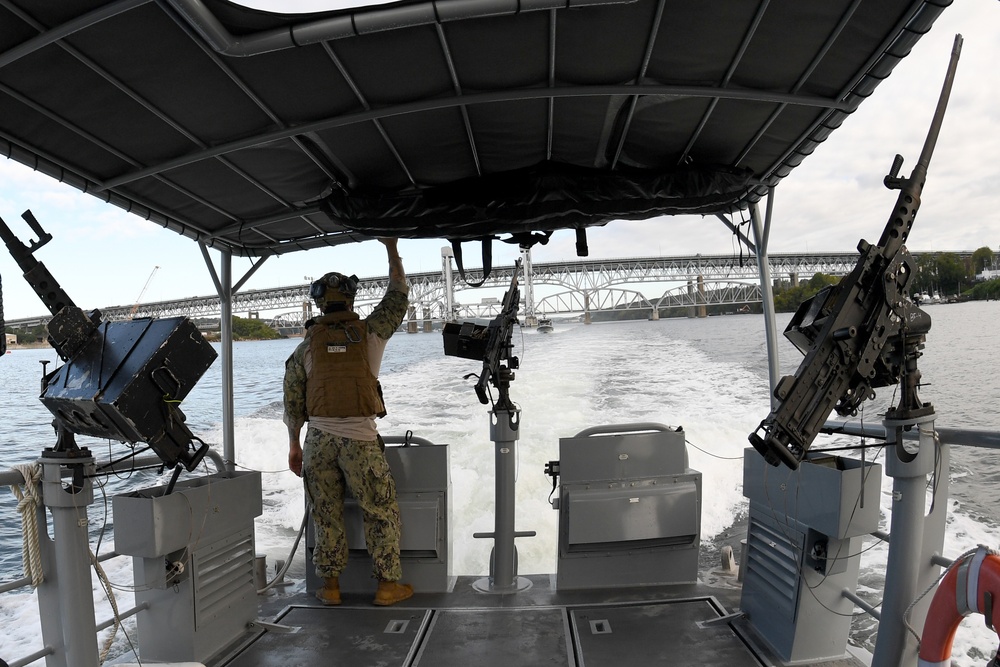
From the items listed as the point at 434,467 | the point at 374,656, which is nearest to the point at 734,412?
the point at 434,467

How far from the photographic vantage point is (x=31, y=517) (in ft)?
6.85

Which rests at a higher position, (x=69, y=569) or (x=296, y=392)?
(x=296, y=392)

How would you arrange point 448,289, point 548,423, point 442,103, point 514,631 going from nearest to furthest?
point 442,103
point 514,631
point 448,289
point 548,423

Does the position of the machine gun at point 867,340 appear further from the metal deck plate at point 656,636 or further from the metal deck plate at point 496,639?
the metal deck plate at point 496,639

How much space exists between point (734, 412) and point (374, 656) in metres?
11.0

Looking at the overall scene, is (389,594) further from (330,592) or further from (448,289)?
(448,289)

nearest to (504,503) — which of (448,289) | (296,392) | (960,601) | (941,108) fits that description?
(296,392)

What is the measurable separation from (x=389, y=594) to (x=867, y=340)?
279cm

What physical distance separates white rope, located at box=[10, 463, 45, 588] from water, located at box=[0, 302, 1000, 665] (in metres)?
0.20

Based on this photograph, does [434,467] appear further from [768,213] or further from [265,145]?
[768,213]

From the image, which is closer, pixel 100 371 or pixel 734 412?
pixel 100 371

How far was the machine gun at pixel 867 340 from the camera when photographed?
1920mm

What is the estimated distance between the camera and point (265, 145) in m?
3.13

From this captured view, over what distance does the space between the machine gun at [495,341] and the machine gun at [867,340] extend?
1843 mm
